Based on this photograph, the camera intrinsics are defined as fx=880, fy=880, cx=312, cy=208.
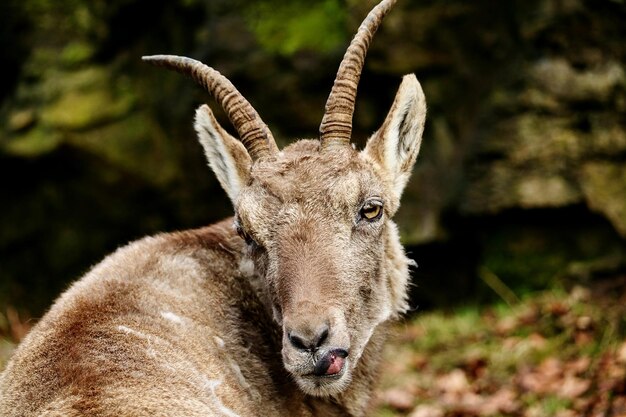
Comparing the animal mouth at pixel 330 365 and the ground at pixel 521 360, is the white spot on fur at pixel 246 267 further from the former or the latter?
the ground at pixel 521 360

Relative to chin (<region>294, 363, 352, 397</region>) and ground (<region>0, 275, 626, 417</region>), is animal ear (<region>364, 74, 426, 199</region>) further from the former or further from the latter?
ground (<region>0, 275, 626, 417</region>)

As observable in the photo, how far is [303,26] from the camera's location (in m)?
12.9

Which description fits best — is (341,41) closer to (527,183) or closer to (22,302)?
(527,183)

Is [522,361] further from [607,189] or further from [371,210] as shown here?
[371,210]

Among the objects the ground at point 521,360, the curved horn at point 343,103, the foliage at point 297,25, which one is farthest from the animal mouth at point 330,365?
the foliage at point 297,25

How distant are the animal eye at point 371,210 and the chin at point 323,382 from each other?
3.82 ft

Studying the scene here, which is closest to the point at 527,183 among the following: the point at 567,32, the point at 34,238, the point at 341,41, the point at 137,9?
the point at 567,32

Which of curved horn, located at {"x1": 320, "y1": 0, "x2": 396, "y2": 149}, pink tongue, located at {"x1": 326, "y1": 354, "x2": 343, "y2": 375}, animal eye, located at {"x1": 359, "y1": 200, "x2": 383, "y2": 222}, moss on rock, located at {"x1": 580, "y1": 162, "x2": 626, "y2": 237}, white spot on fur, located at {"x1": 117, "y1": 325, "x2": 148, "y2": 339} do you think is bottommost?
moss on rock, located at {"x1": 580, "y1": 162, "x2": 626, "y2": 237}

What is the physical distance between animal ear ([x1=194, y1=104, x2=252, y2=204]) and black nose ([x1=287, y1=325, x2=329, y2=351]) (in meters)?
1.82

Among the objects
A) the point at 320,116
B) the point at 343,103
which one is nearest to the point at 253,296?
the point at 343,103

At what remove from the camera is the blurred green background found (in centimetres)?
1206

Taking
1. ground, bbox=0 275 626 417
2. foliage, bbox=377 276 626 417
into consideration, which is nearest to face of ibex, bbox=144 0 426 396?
ground, bbox=0 275 626 417

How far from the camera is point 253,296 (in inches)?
261

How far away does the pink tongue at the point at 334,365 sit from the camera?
549cm
